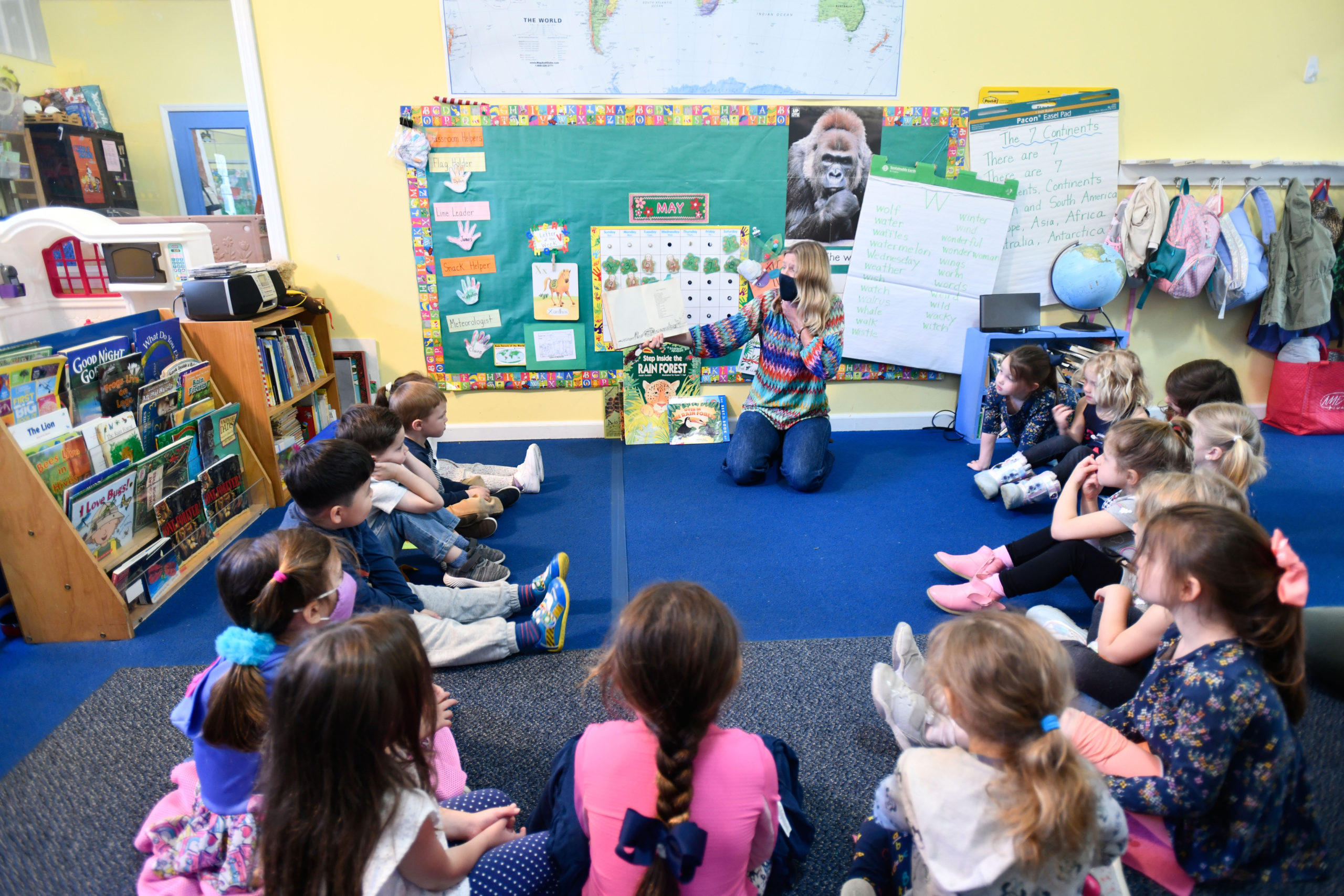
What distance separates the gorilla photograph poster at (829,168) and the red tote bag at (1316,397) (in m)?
2.51

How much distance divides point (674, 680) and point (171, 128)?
12.5 feet

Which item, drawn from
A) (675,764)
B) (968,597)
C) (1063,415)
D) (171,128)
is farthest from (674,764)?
(171,128)

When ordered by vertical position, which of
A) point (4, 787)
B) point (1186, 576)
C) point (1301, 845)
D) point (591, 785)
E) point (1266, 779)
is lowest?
point (4, 787)

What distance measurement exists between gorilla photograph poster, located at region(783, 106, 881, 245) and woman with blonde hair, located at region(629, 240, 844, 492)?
0.47 meters

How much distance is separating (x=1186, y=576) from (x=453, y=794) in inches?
55.8

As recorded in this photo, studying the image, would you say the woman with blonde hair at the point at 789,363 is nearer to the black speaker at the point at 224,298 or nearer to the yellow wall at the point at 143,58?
the black speaker at the point at 224,298

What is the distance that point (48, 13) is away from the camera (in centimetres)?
333

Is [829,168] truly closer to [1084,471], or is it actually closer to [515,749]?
[1084,471]

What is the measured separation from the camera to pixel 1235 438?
1958 millimetres

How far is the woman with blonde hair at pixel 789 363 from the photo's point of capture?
3.27 metres

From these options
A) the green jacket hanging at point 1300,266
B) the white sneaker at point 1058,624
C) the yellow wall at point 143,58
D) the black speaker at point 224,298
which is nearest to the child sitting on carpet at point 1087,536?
the white sneaker at point 1058,624

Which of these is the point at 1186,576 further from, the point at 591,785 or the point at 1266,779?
the point at 591,785

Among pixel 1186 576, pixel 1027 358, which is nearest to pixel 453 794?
pixel 1186 576

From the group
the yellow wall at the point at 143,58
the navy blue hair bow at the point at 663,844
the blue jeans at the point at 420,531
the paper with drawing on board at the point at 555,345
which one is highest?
the yellow wall at the point at 143,58
